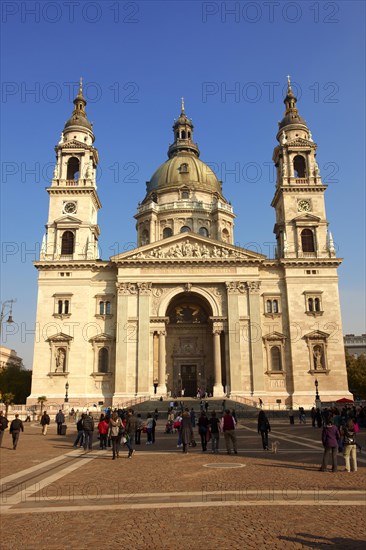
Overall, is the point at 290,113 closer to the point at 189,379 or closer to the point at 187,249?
the point at 187,249

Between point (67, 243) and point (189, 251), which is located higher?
point (67, 243)

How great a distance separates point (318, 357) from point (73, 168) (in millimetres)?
36633

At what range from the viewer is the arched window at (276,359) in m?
52.6

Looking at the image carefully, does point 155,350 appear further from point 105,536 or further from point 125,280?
point 105,536

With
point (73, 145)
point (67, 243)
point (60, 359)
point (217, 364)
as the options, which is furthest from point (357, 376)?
point (73, 145)

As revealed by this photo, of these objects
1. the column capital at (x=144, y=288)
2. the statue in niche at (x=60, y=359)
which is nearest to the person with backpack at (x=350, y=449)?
the column capital at (x=144, y=288)

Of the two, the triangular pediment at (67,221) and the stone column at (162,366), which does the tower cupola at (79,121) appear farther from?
the stone column at (162,366)

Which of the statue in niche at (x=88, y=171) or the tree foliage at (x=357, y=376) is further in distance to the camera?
the tree foliage at (x=357, y=376)

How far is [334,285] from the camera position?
5403cm

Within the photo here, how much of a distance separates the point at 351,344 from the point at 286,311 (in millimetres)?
80415

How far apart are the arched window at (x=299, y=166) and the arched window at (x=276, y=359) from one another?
22248 millimetres

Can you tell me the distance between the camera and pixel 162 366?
51969 mm

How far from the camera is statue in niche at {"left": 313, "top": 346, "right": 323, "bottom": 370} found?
5194 cm

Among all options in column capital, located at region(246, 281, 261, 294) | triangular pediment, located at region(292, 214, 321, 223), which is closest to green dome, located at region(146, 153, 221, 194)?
triangular pediment, located at region(292, 214, 321, 223)
